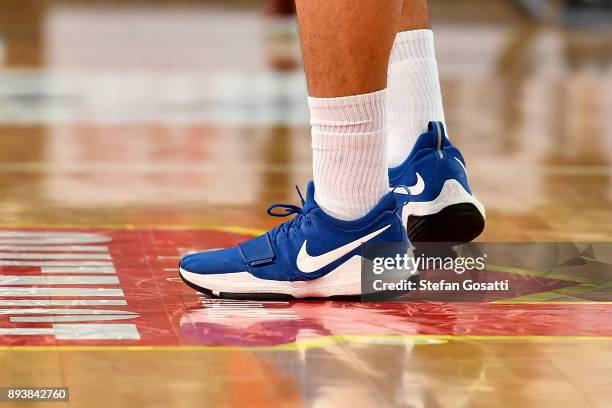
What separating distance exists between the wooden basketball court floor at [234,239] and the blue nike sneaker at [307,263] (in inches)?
0.9

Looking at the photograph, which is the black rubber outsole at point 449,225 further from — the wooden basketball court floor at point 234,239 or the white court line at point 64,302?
the white court line at point 64,302

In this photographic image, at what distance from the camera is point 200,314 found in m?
1.51

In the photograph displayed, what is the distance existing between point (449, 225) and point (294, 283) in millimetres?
282

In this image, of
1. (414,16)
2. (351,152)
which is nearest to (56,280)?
(351,152)

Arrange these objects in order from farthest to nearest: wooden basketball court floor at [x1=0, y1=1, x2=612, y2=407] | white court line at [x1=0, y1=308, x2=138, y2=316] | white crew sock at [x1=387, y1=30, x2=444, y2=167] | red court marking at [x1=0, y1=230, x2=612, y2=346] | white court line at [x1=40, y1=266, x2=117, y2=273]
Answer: white crew sock at [x1=387, y1=30, x2=444, y2=167] < white court line at [x1=40, y1=266, x2=117, y2=273] < white court line at [x1=0, y1=308, x2=138, y2=316] < red court marking at [x1=0, y1=230, x2=612, y2=346] < wooden basketball court floor at [x1=0, y1=1, x2=612, y2=407]

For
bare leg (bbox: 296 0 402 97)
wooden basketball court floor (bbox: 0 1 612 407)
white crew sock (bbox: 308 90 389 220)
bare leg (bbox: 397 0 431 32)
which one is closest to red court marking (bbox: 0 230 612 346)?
wooden basketball court floor (bbox: 0 1 612 407)

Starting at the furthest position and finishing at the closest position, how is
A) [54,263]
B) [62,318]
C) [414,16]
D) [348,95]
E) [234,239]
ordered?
[234,239], [414,16], [54,263], [348,95], [62,318]

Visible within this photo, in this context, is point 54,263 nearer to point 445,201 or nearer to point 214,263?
point 214,263

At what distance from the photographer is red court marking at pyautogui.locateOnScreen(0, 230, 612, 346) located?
1.40m

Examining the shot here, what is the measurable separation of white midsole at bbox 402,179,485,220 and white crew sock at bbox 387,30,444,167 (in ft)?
0.27

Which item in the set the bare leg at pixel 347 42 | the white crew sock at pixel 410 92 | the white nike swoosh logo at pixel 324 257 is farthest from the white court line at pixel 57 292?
the white crew sock at pixel 410 92

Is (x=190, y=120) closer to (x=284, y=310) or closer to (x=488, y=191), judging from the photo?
(x=488, y=191)

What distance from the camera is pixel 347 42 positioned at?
1.56 metres

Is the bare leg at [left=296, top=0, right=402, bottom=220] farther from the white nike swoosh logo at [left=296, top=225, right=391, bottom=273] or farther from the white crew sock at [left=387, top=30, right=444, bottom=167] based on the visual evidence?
the white crew sock at [left=387, top=30, right=444, bottom=167]
